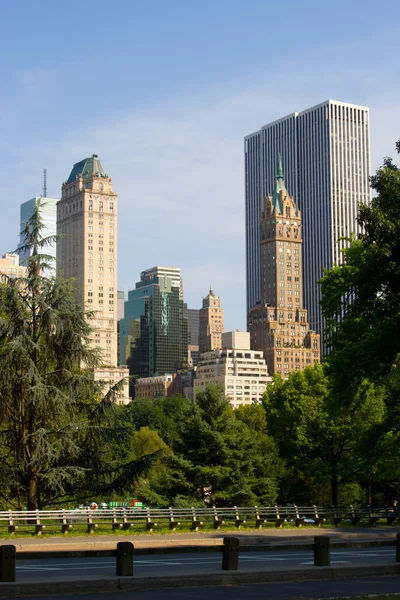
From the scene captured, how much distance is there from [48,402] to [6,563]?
19.1 meters

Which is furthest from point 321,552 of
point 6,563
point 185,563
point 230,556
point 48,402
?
point 48,402

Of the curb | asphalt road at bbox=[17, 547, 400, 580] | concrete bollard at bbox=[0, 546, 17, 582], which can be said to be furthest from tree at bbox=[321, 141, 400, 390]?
concrete bollard at bbox=[0, 546, 17, 582]

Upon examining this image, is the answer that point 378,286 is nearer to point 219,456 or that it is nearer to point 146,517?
point 146,517

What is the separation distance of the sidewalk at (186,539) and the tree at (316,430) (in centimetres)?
1402

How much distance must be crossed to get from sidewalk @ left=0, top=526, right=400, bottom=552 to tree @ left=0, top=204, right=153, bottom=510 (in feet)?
10.5

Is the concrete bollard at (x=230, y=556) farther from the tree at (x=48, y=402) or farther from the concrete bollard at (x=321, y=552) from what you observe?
the tree at (x=48, y=402)

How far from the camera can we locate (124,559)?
19.8 metres

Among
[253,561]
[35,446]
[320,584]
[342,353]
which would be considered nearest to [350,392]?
[342,353]

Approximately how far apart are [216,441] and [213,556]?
24.1 meters

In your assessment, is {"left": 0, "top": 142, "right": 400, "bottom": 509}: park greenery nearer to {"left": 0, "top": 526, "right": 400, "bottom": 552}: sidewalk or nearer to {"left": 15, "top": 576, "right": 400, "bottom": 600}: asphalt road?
{"left": 0, "top": 526, "right": 400, "bottom": 552}: sidewalk

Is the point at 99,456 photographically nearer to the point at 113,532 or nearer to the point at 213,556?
the point at 113,532

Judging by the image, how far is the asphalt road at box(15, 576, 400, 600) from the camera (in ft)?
59.7

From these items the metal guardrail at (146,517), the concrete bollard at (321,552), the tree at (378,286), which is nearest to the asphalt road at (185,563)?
the concrete bollard at (321,552)

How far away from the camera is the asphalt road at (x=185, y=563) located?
21.7 metres
